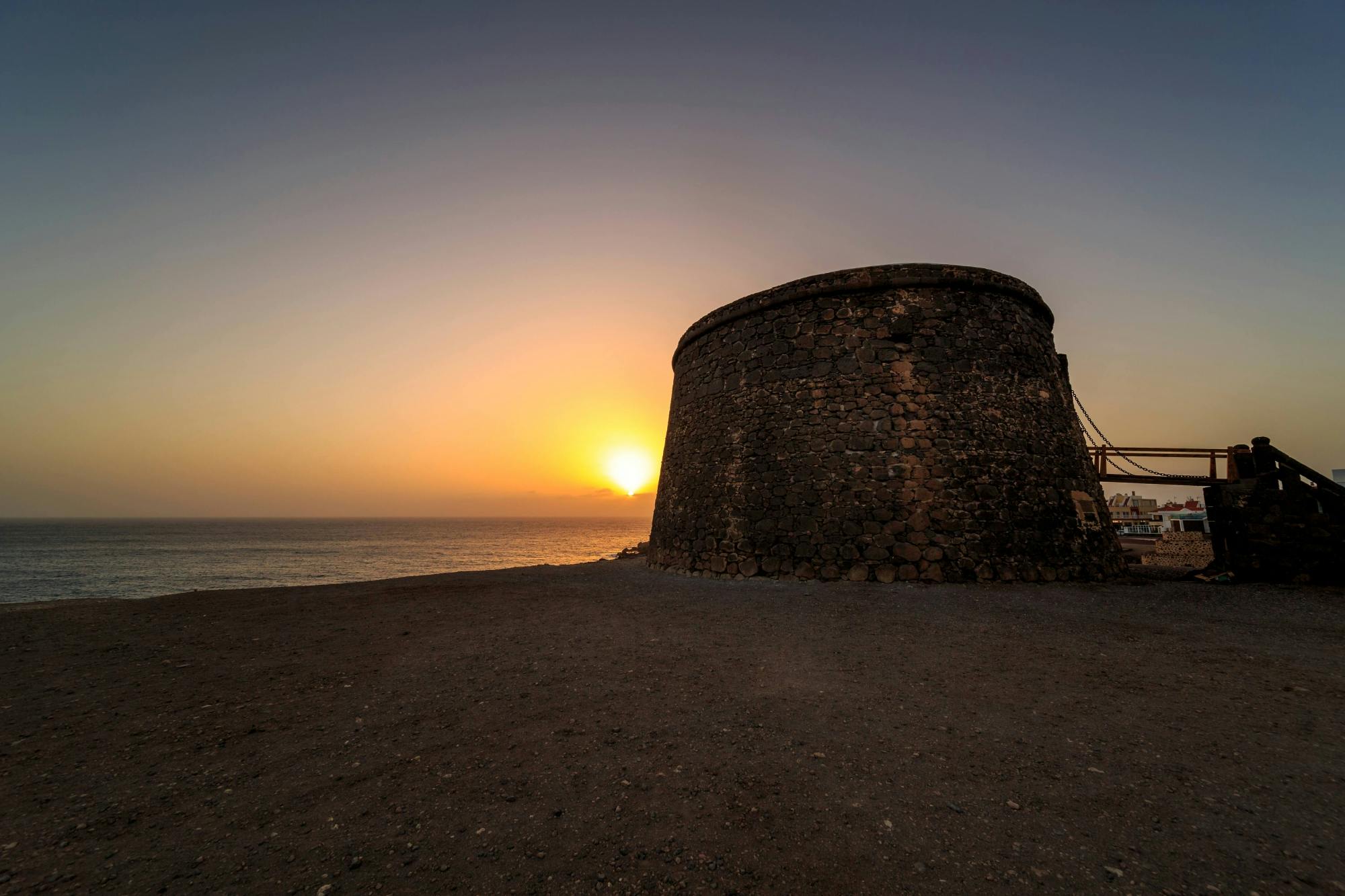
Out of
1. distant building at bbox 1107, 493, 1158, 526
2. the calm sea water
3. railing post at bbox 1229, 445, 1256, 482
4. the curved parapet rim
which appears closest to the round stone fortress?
the curved parapet rim

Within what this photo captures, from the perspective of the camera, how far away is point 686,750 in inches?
136

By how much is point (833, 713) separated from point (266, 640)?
261 inches

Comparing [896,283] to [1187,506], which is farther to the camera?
[1187,506]

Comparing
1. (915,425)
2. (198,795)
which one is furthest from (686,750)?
(915,425)

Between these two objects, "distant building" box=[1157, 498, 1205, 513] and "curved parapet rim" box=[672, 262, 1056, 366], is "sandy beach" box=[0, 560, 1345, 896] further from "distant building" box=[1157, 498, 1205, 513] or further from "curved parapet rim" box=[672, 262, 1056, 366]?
"distant building" box=[1157, 498, 1205, 513]

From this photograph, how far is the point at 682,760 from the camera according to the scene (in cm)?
332

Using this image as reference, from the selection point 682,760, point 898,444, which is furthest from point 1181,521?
point 682,760

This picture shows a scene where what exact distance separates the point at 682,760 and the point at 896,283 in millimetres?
10601

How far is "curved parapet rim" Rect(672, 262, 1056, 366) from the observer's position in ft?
36.5

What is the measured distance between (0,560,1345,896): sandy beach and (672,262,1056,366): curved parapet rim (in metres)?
7.27

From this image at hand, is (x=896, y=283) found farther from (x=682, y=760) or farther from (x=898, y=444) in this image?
(x=682, y=760)

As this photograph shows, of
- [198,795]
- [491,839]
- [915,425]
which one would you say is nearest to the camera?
[491,839]

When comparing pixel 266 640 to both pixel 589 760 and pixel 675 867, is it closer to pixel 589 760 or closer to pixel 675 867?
pixel 589 760

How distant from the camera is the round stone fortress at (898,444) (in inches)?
389
